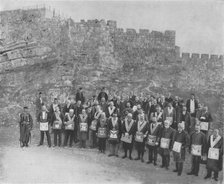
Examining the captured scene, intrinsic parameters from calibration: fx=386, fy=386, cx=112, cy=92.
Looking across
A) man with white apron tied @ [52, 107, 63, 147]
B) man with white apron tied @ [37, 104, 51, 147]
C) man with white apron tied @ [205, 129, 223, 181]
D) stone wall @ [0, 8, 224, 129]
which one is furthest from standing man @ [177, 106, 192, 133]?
stone wall @ [0, 8, 224, 129]

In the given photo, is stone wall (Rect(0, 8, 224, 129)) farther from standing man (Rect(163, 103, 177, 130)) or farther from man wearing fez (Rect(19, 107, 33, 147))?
standing man (Rect(163, 103, 177, 130))

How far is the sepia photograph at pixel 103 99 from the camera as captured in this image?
1227 cm

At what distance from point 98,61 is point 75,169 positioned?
44.3ft

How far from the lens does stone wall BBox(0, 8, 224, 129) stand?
78.4 ft

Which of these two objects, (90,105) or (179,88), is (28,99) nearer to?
(90,105)

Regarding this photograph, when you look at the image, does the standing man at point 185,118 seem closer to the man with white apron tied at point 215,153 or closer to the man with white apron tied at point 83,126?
the man with white apron tied at point 215,153

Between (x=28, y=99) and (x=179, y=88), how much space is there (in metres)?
9.43

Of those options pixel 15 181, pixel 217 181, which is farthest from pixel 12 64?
pixel 217 181

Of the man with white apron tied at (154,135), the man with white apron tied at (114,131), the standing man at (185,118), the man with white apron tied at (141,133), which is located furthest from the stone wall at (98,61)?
the man with white apron tied at (154,135)

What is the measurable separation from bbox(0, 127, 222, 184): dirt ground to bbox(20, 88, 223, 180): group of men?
1.56 ft

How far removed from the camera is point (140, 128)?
1336cm

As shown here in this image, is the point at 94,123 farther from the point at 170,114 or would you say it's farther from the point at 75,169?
the point at 170,114

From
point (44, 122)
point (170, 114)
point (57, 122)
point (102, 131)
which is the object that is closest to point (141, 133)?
point (102, 131)

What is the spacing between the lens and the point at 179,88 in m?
24.5
